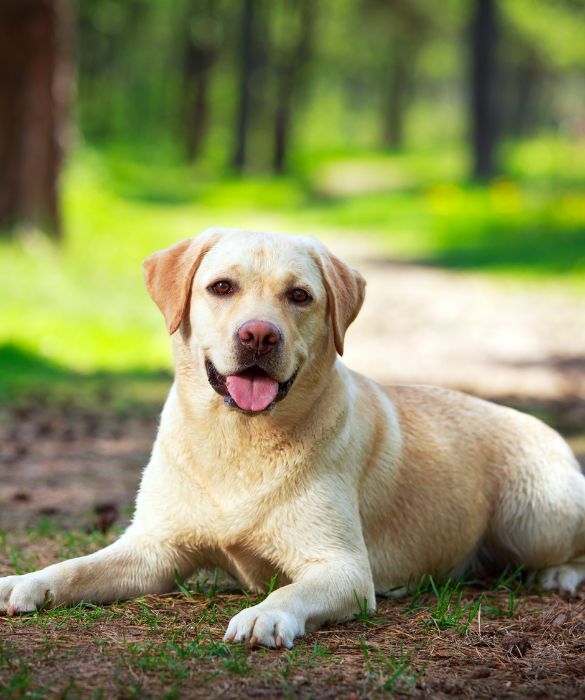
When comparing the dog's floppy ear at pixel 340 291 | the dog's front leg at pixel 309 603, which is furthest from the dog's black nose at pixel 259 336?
the dog's front leg at pixel 309 603

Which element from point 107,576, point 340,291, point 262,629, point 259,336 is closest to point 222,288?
point 259,336

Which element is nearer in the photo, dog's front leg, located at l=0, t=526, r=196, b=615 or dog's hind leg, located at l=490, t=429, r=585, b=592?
dog's front leg, located at l=0, t=526, r=196, b=615

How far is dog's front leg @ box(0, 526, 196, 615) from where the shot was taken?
12.8ft

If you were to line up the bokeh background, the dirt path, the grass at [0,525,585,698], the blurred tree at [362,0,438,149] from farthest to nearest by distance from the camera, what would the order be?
1. the blurred tree at [362,0,438,149]
2. the dirt path
3. the bokeh background
4. the grass at [0,525,585,698]

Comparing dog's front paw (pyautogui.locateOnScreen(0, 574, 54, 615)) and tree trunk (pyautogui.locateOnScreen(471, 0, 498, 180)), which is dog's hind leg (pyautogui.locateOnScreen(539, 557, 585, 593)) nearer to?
dog's front paw (pyautogui.locateOnScreen(0, 574, 54, 615))

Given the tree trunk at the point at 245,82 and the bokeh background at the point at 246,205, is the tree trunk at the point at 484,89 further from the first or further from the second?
the tree trunk at the point at 245,82

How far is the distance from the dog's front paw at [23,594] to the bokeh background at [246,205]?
7.20 feet

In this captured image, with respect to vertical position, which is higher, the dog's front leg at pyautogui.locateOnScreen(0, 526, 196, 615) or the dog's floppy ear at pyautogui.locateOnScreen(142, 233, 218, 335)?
the dog's floppy ear at pyautogui.locateOnScreen(142, 233, 218, 335)

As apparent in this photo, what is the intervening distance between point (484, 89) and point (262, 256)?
86.1 feet

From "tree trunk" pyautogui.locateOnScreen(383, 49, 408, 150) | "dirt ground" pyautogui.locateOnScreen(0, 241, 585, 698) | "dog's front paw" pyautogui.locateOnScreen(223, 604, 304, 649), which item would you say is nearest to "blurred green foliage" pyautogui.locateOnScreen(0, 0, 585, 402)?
"tree trunk" pyautogui.locateOnScreen(383, 49, 408, 150)

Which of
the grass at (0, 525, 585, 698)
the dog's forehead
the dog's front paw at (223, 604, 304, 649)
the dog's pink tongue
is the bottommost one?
the grass at (0, 525, 585, 698)

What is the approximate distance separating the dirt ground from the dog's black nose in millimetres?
986

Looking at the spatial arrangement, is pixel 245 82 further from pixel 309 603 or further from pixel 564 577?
pixel 309 603

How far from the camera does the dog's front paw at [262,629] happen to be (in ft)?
11.3
